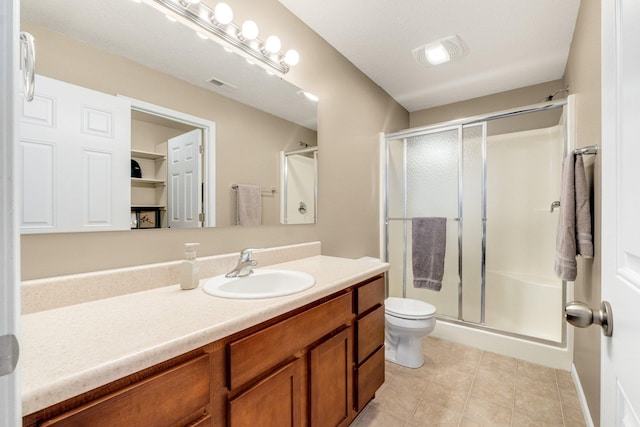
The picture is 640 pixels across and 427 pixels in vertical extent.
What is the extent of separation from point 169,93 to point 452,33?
75.2 inches

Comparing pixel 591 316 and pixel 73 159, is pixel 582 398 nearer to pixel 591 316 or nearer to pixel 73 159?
pixel 591 316

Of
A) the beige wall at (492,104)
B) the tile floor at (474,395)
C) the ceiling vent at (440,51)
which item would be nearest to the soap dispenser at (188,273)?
the tile floor at (474,395)

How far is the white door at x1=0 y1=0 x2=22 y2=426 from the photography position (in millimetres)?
314

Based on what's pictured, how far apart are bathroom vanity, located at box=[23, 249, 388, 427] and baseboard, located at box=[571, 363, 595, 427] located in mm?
1118

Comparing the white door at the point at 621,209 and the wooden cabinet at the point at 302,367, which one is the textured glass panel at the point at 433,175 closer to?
the wooden cabinet at the point at 302,367

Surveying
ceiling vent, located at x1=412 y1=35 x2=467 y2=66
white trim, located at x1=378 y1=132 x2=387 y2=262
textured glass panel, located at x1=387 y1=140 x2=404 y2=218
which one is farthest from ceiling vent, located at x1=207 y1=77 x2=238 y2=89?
textured glass panel, located at x1=387 y1=140 x2=404 y2=218

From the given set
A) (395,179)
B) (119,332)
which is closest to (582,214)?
(395,179)

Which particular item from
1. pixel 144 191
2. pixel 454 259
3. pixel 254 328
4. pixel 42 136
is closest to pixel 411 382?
pixel 454 259

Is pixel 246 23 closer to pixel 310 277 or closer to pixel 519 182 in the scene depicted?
pixel 310 277

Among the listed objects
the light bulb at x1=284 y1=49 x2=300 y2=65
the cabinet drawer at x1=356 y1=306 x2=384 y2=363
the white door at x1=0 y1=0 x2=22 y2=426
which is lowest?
the cabinet drawer at x1=356 y1=306 x2=384 y2=363

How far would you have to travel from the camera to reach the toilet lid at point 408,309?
1938mm

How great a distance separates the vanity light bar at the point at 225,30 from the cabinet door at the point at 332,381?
1.51 m

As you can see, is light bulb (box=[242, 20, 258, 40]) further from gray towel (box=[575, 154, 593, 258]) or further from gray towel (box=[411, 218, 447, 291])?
gray towel (box=[411, 218, 447, 291])

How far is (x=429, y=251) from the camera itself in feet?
8.14
